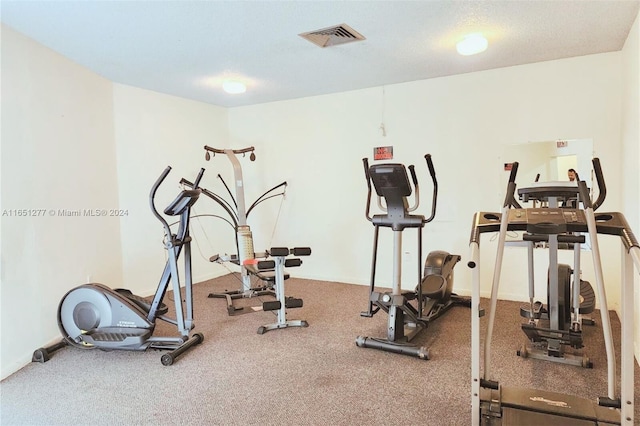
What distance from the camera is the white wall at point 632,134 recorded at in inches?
111

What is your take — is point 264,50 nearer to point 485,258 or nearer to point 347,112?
point 347,112

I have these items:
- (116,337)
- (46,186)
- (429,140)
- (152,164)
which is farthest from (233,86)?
(116,337)

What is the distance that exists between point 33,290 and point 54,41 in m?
1.96

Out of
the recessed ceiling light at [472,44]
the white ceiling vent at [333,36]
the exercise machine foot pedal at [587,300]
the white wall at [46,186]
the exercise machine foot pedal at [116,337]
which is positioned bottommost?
the exercise machine foot pedal at [116,337]

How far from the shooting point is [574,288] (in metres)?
2.85

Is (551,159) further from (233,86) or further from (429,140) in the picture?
(233,86)

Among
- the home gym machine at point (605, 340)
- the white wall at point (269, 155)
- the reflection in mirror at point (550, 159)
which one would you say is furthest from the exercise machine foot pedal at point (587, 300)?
the home gym machine at point (605, 340)

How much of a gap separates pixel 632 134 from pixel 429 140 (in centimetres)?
188

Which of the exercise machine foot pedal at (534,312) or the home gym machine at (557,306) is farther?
the exercise machine foot pedal at (534,312)

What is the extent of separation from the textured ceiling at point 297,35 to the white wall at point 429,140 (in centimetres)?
26

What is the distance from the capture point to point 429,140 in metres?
4.56

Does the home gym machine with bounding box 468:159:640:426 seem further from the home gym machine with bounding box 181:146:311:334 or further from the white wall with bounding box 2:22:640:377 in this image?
the home gym machine with bounding box 181:146:311:334

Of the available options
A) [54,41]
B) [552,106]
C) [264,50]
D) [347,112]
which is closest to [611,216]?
[552,106]

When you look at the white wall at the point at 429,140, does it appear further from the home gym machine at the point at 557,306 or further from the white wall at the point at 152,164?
the home gym machine at the point at 557,306
